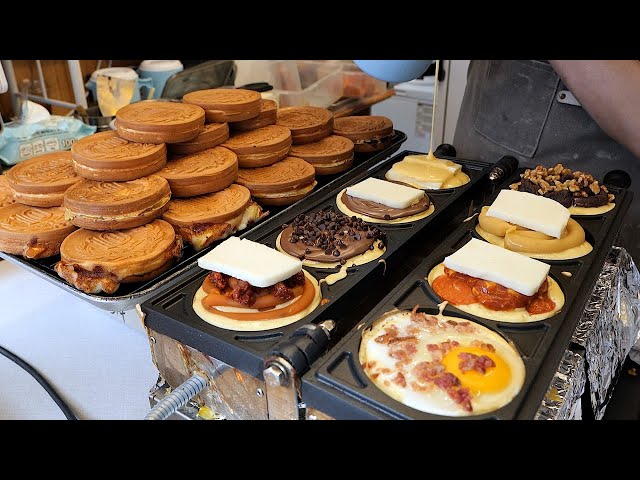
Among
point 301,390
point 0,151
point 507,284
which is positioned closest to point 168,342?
point 301,390

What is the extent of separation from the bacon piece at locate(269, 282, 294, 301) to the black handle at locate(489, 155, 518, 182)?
1123 millimetres

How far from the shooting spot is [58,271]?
153cm

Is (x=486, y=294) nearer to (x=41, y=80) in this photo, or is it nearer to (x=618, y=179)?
(x=618, y=179)

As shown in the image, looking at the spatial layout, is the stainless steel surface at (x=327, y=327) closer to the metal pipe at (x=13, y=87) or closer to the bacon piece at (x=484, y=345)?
the bacon piece at (x=484, y=345)

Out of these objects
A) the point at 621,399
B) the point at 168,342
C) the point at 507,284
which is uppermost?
the point at 507,284

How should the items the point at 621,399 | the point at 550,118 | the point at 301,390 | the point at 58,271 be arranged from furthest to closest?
1. the point at 550,118
2. the point at 621,399
3. the point at 58,271
4. the point at 301,390

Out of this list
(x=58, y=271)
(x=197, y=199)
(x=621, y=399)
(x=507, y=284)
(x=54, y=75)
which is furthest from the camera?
(x=54, y=75)

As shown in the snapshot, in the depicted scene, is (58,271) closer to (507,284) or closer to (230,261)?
(230,261)

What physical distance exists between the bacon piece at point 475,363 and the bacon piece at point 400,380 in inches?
5.1

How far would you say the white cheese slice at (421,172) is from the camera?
2030 mm

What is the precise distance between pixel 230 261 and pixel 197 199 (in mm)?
611

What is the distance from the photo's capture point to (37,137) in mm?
2561

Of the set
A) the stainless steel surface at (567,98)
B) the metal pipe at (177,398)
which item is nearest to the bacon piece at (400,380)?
the metal pipe at (177,398)

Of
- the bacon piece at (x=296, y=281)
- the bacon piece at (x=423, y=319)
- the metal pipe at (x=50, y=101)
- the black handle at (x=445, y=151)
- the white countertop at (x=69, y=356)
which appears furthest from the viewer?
the metal pipe at (x=50, y=101)
